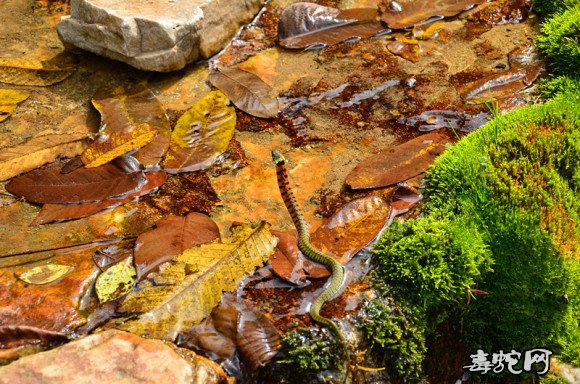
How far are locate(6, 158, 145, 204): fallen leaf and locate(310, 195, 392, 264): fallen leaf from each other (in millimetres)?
1182

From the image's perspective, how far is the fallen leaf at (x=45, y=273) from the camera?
333 cm

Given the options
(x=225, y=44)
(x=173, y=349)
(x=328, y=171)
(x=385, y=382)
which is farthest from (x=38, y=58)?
(x=385, y=382)

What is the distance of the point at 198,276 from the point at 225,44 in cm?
250

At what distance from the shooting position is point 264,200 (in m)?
3.99

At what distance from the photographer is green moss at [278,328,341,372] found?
311 cm

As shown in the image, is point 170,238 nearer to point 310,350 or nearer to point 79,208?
point 79,208

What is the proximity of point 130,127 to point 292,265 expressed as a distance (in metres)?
1.60

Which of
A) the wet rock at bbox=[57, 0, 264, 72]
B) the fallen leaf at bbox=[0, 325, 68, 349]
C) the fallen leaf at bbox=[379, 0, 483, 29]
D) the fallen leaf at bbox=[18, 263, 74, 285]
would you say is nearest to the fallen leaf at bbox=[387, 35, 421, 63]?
the fallen leaf at bbox=[379, 0, 483, 29]

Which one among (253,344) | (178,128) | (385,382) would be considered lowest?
(385,382)

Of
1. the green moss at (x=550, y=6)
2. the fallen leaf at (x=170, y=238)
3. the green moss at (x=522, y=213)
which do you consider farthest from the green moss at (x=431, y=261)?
the green moss at (x=550, y=6)

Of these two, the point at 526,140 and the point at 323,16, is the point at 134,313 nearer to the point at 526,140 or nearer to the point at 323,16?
the point at 526,140

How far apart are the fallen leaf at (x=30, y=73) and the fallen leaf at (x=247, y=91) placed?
1.14 meters

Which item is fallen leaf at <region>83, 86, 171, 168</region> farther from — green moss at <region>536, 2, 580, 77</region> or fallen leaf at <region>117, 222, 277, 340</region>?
green moss at <region>536, 2, 580, 77</region>

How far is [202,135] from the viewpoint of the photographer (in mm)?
4363
